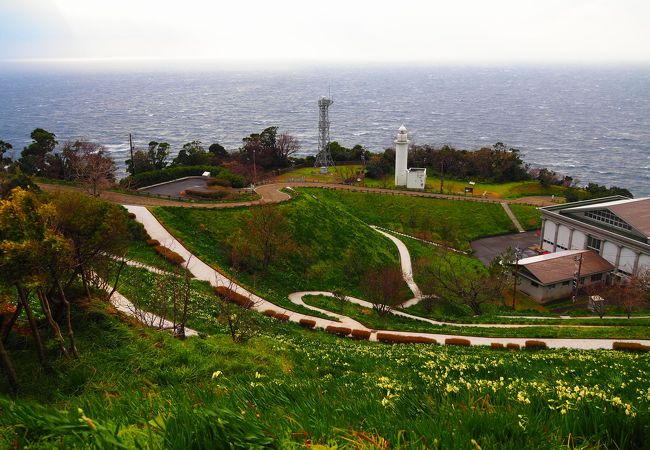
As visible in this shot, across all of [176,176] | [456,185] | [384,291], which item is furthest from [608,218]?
[176,176]

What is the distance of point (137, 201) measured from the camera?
140 ft

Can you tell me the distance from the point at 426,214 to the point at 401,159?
12452 mm

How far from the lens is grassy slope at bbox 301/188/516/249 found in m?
57.7

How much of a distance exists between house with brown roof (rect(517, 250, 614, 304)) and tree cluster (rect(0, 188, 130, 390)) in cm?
3653

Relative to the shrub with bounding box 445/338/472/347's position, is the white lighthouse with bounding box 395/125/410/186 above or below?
above

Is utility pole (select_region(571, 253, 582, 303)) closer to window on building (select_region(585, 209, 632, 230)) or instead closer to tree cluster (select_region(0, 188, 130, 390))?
window on building (select_region(585, 209, 632, 230))

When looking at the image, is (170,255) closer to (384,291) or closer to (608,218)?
(384,291)

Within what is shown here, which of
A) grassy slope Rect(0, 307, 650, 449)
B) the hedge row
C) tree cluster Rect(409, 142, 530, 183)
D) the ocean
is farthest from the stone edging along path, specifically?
the ocean

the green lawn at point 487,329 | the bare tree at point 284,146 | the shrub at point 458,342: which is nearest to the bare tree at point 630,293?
the green lawn at point 487,329

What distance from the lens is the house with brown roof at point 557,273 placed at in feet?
139

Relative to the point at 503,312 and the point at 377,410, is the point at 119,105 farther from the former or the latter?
the point at 377,410

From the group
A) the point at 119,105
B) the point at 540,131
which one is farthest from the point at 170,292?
the point at 119,105

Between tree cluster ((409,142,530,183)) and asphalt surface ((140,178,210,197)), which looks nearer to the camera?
asphalt surface ((140,178,210,197))

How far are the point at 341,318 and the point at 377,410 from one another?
2465 centimetres
